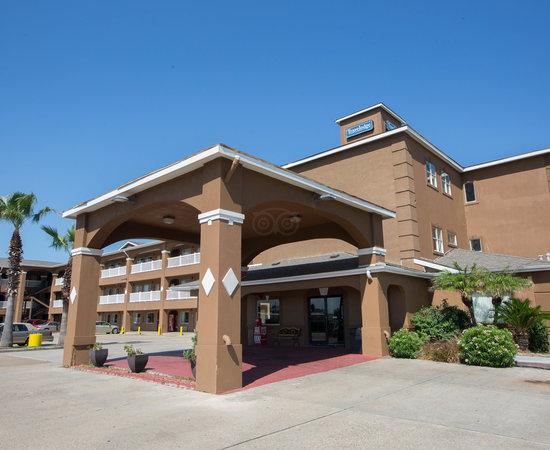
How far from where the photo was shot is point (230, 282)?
10.6 metres

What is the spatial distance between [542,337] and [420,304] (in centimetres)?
469

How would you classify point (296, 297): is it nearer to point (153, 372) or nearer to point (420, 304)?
point (420, 304)

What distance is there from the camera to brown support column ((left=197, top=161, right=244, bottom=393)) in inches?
400

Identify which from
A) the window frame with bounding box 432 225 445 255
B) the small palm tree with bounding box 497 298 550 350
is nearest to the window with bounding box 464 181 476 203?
the window frame with bounding box 432 225 445 255

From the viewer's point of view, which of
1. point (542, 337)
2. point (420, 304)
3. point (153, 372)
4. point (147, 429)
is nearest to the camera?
point (147, 429)

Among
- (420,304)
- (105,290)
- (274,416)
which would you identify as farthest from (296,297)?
(105,290)

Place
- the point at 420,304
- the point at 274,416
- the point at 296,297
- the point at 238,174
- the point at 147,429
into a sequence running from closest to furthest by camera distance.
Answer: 1. the point at 147,429
2. the point at 274,416
3. the point at 238,174
4. the point at 420,304
5. the point at 296,297

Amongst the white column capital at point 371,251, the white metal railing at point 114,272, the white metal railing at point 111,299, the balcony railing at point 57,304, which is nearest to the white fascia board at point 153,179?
the white column capital at point 371,251

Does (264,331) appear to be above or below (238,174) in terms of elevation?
below

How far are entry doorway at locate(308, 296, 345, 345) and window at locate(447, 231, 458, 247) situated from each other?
8.74 m

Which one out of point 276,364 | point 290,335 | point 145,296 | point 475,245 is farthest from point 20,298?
point 475,245

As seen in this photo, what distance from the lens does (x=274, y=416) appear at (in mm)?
7695

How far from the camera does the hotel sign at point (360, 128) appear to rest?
1030 inches

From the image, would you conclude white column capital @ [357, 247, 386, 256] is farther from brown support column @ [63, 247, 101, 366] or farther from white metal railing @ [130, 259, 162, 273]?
white metal railing @ [130, 259, 162, 273]
